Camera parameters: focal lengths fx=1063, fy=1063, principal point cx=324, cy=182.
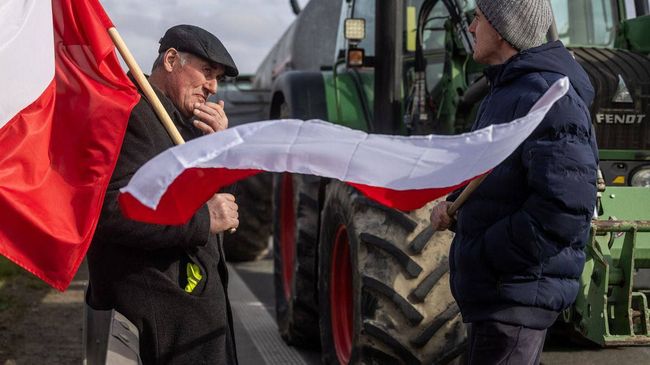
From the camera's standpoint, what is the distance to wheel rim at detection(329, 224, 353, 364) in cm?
553

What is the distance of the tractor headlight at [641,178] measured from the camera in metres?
5.13

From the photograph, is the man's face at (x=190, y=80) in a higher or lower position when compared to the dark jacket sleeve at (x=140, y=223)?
higher

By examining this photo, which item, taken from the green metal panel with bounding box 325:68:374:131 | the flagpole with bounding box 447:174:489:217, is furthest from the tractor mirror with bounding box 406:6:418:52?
the flagpole with bounding box 447:174:489:217

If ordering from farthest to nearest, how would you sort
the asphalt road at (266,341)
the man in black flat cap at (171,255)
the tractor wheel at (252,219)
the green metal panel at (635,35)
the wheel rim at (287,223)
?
the tractor wheel at (252,219)
the wheel rim at (287,223)
the green metal panel at (635,35)
the asphalt road at (266,341)
the man in black flat cap at (171,255)

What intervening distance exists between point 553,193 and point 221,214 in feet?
3.59

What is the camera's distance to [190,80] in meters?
3.59

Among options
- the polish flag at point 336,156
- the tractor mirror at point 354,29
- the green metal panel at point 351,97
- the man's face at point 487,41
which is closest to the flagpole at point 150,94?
the polish flag at point 336,156

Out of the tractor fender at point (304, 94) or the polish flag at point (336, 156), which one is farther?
the tractor fender at point (304, 94)

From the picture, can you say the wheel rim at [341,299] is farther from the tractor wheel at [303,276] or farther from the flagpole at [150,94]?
the flagpole at [150,94]

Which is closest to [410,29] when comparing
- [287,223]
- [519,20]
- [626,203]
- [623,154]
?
[623,154]

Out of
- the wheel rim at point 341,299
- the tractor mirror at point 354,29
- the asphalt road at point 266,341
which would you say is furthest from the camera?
the tractor mirror at point 354,29

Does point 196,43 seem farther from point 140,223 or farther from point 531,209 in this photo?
point 531,209

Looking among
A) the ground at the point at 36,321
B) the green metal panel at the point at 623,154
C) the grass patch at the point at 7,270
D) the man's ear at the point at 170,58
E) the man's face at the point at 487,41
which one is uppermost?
the man's face at the point at 487,41

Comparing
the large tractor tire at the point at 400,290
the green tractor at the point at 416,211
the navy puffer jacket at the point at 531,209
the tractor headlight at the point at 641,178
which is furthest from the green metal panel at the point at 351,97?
the navy puffer jacket at the point at 531,209
